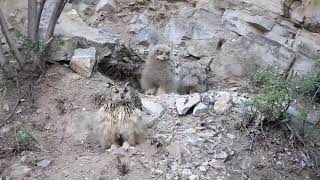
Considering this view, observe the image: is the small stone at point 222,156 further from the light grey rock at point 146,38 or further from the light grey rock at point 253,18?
the light grey rock at point 146,38

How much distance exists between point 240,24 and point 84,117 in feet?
9.20

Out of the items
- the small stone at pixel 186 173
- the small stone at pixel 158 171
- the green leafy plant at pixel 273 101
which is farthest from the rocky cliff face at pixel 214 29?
the small stone at pixel 158 171

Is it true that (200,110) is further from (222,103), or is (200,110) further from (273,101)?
(273,101)

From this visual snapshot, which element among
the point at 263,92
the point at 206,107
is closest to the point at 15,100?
the point at 206,107

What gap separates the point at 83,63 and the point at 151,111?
1.19 m

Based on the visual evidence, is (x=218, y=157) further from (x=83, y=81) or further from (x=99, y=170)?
(x=83, y=81)

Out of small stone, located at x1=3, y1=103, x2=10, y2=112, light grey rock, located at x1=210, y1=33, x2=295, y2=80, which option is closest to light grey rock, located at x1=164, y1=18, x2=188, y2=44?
light grey rock, located at x1=210, y1=33, x2=295, y2=80

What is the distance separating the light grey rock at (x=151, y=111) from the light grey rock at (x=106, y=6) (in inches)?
94.9

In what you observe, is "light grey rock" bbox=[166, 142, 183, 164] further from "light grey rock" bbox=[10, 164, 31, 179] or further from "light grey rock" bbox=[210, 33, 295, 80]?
"light grey rock" bbox=[210, 33, 295, 80]

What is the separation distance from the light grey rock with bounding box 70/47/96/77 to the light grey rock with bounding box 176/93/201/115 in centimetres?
123

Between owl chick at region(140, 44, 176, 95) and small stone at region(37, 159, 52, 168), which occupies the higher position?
owl chick at region(140, 44, 176, 95)

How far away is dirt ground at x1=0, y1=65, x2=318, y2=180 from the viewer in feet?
16.0

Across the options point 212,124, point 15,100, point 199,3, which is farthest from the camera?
point 199,3

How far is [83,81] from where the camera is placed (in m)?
6.38
